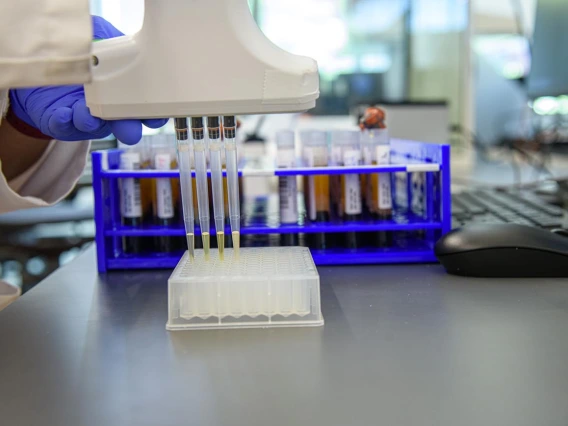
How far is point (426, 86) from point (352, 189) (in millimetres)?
2495

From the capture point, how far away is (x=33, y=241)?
1847 millimetres

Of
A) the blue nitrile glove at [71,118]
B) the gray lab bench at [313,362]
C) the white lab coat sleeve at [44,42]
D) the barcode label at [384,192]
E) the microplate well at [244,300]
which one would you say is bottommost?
the gray lab bench at [313,362]

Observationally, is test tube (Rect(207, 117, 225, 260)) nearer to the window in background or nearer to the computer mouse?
the computer mouse

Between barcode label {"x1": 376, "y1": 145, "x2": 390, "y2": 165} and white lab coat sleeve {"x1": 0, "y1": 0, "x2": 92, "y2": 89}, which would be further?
barcode label {"x1": 376, "y1": 145, "x2": 390, "y2": 165}

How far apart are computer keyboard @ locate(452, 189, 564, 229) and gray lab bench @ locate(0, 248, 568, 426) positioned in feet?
0.73

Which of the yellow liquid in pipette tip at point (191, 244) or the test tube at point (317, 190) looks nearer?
the yellow liquid in pipette tip at point (191, 244)

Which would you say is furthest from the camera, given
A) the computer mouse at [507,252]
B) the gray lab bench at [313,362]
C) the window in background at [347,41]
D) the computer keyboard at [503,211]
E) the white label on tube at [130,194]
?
the window in background at [347,41]

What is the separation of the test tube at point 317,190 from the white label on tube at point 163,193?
18 centimetres

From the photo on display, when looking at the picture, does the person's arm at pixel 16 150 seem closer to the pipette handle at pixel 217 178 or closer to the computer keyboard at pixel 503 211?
the pipette handle at pixel 217 178

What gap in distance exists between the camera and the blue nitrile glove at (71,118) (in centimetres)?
56

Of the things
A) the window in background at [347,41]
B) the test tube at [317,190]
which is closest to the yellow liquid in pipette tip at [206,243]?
the test tube at [317,190]

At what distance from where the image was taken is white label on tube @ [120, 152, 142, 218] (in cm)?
75

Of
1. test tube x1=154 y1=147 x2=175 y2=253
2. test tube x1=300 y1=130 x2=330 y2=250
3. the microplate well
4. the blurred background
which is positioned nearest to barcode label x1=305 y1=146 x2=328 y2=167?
test tube x1=300 y1=130 x2=330 y2=250

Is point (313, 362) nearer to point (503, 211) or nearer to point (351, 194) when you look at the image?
point (351, 194)
